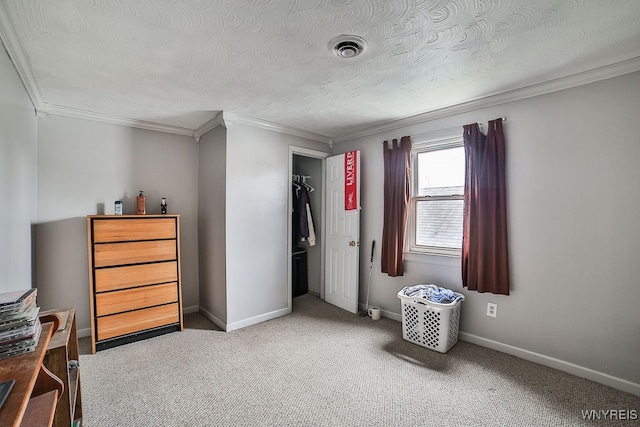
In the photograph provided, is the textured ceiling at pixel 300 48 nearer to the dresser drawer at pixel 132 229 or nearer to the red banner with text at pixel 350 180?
the red banner with text at pixel 350 180

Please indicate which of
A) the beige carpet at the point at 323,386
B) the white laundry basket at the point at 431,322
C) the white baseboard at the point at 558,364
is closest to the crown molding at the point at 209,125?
the beige carpet at the point at 323,386

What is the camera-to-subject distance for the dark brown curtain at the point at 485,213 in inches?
100.0

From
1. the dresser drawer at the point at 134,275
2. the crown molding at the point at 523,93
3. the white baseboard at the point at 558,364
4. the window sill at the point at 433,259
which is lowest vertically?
the white baseboard at the point at 558,364

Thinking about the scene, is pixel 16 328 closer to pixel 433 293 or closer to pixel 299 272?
pixel 433 293

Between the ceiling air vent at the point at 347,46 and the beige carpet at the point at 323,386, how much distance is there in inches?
90.9

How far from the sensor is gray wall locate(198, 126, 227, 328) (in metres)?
3.14

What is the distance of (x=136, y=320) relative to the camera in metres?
2.84

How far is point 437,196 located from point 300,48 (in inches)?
81.8

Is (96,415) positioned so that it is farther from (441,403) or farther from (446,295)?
(446,295)

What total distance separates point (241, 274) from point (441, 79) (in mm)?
2720

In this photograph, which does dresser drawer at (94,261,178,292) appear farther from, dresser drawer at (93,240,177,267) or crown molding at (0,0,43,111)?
crown molding at (0,0,43,111)

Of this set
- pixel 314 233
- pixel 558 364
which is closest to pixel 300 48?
pixel 314 233

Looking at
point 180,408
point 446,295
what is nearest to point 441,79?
point 446,295

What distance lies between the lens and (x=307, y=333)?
120 inches
